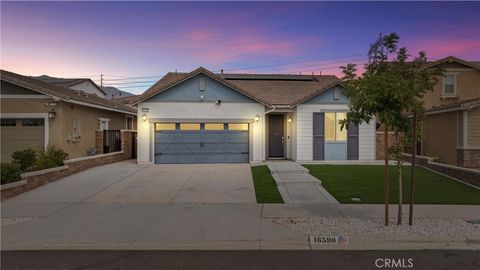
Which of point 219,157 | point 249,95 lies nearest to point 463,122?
point 249,95

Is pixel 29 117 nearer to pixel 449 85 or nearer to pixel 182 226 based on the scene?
pixel 182 226

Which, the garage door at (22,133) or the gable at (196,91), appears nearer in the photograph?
the garage door at (22,133)

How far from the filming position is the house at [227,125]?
20016mm

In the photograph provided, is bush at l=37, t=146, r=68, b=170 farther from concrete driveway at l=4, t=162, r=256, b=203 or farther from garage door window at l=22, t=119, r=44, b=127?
garage door window at l=22, t=119, r=44, b=127

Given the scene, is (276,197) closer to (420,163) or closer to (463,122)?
(420,163)

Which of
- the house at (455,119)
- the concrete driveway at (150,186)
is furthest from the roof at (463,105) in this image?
the concrete driveway at (150,186)

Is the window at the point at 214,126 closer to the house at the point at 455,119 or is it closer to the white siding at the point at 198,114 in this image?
the white siding at the point at 198,114

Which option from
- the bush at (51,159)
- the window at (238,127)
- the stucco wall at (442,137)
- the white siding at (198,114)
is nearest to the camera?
the bush at (51,159)

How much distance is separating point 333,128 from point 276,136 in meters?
3.42

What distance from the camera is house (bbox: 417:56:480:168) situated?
18469mm

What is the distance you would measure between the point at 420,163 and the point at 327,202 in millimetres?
9048

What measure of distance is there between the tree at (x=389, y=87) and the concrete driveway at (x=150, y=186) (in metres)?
4.36

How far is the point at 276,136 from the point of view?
73.7ft
